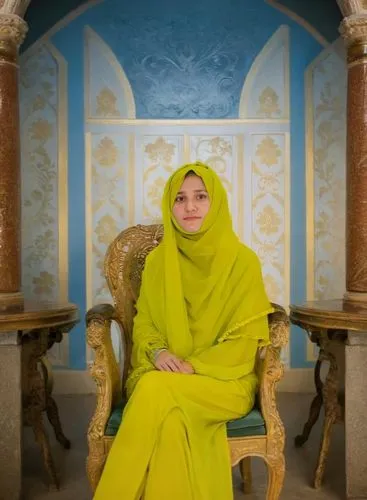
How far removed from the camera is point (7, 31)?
126 inches

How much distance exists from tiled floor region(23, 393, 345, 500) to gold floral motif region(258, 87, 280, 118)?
2.40 meters

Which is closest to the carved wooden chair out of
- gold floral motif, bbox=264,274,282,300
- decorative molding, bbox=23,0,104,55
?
gold floral motif, bbox=264,274,282,300

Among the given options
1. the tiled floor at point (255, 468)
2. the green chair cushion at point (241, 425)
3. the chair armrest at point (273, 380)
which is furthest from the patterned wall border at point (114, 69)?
the green chair cushion at point (241, 425)

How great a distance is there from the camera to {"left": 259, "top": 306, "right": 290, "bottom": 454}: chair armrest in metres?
2.51

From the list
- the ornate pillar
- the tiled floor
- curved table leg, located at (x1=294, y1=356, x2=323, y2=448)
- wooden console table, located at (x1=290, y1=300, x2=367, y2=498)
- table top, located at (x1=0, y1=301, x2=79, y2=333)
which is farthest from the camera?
curved table leg, located at (x1=294, y1=356, x2=323, y2=448)

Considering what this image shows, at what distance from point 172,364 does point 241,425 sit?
38 cm

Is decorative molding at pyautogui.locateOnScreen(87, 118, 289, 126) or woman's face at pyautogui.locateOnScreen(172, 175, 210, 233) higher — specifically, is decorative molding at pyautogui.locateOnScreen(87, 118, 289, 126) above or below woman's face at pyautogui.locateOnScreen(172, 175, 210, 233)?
above

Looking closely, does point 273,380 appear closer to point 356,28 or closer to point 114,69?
point 356,28

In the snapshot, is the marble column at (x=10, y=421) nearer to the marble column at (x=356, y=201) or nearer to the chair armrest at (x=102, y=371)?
the chair armrest at (x=102, y=371)

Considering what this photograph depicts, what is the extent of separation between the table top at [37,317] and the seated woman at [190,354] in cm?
53

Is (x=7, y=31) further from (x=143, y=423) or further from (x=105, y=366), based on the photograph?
(x=143, y=423)

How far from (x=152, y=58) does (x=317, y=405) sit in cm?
305

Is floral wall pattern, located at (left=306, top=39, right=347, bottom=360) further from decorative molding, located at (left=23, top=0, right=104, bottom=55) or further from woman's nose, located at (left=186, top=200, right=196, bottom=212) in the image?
woman's nose, located at (left=186, top=200, right=196, bottom=212)

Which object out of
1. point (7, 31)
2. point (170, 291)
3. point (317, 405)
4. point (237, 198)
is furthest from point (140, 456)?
point (237, 198)
